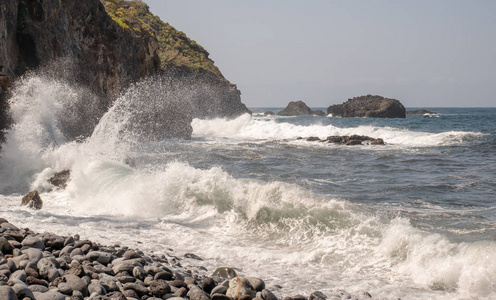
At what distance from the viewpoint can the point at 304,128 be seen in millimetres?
37906

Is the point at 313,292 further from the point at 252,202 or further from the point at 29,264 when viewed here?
the point at 252,202

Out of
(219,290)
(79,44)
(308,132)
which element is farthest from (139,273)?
(308,132)

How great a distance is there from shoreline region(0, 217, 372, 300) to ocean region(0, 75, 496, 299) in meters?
0.53

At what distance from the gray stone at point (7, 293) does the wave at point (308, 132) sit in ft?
81.9

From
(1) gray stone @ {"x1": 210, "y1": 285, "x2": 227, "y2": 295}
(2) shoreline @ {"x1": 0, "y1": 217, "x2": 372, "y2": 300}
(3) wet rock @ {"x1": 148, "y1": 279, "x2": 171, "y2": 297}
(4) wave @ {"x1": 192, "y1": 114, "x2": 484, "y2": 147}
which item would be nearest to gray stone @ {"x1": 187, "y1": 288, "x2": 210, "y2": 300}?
(2) shoreline @ {"x1": 0, "y1": 217, "x2": 372, "y2": 300}

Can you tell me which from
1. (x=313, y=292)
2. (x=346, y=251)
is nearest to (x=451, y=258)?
(x=346, y=251)

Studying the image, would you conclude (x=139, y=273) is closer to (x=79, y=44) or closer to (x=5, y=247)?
(x=5, y=247)

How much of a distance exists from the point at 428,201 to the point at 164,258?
20.6 feet

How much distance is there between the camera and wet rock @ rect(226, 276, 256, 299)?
4777mm

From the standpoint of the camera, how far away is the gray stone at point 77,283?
441 cm

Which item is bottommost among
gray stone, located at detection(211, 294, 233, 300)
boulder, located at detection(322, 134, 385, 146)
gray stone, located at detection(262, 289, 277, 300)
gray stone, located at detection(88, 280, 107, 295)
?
gray stone, located at detection(262, 289, 277, 300)

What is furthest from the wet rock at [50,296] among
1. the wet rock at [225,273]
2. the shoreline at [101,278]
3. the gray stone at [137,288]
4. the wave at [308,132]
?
the wave at [308,132]

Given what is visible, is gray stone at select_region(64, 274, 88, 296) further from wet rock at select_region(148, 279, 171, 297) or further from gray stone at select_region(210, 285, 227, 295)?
gray stone at select_region(210, 285, 227, 295)

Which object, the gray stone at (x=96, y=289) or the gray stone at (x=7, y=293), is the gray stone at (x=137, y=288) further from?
the gray stone at (x=7, y=293)
